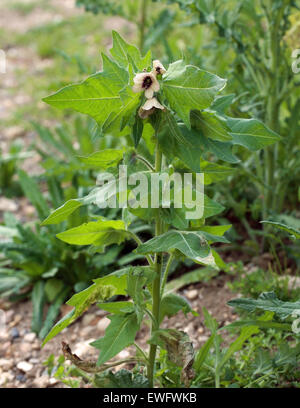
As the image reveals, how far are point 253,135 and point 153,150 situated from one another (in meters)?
0.32

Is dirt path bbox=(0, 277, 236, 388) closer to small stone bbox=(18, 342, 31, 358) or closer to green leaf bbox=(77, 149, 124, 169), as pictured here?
small stone bbox=(18, 342, 31, 358)


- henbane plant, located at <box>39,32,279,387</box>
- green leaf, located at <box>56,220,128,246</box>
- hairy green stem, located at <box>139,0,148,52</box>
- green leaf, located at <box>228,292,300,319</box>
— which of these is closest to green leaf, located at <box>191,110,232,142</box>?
henbane plant, located at <box>39,32,279,387</box>

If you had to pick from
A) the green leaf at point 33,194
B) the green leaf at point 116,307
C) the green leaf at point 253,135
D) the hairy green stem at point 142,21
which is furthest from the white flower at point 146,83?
the hairy green stem at point 142,21

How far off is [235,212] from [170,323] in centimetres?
73

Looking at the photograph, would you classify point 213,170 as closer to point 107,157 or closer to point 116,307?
point 107,157

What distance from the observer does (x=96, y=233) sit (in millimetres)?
1645

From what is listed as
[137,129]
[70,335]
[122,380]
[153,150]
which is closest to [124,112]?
[137,129]

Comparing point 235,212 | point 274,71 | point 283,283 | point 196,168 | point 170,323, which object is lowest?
point 170,323

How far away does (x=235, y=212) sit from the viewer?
2826 mm

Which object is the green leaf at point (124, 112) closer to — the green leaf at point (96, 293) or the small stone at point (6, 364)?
the green leaf at point (96, 293)

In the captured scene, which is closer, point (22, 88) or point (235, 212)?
point (235, 212)

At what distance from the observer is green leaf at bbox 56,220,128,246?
1615 millimetres
